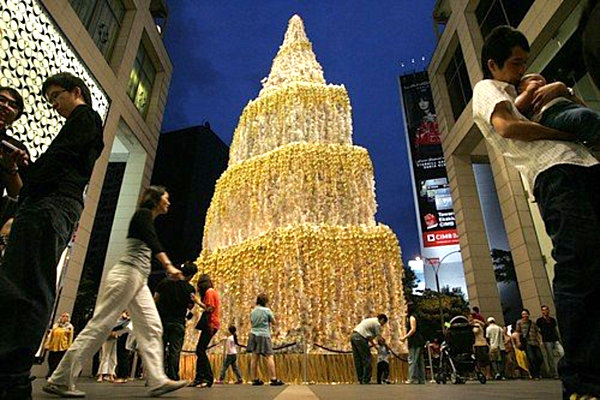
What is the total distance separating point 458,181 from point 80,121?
16.2m

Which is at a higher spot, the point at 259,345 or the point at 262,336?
the point at 262,336

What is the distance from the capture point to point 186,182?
26.6 metres

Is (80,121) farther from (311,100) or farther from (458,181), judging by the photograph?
(458,181)

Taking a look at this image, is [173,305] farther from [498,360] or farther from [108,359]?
[498,360]

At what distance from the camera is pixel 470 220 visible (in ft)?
50.0

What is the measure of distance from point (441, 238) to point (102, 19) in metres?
26.7

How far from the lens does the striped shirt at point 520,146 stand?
5.33ft

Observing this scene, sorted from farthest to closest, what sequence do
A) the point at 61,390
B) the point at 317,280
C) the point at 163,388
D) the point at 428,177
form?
the point at 428,177 → the point at 317,280 → the point at 163,388 → the point at 61,390

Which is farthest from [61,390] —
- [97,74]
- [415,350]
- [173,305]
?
[97,74]

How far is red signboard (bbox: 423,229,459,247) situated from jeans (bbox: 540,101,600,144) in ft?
98.1

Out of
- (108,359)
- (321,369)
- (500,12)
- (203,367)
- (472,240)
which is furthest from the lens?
(472,240)

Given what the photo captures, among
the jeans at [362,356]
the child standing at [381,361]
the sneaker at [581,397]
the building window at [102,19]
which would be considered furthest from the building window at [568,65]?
the building window at [102,19]

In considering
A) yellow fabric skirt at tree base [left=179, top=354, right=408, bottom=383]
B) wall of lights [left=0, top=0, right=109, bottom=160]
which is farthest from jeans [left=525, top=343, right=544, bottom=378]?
wall of lights [left=0, top=0, right=109, bottom=160]

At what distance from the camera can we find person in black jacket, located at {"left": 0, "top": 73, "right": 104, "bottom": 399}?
1.53 metres
